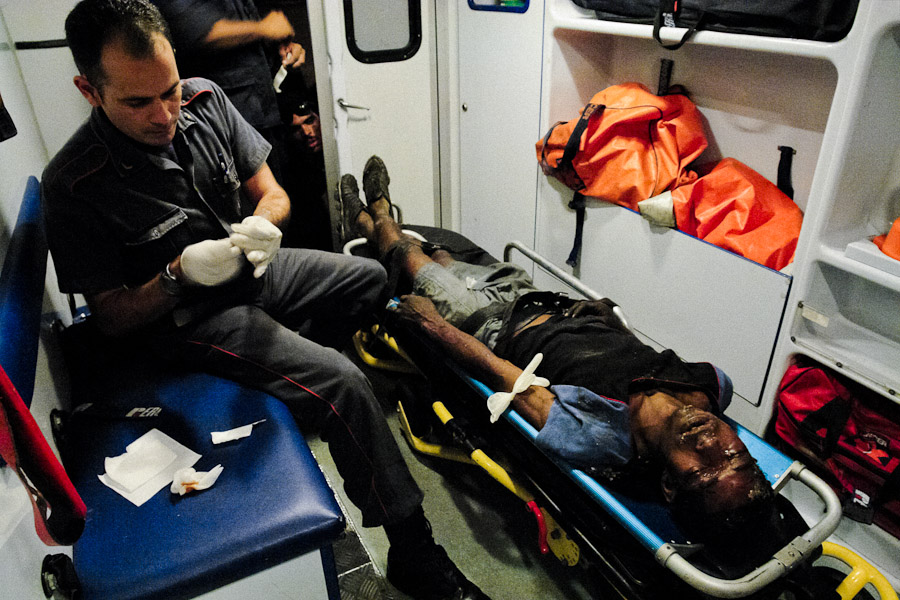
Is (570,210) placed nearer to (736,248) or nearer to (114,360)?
(736,248)

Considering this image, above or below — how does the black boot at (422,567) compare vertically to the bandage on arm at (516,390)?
below

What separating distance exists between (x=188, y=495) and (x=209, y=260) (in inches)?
23.5

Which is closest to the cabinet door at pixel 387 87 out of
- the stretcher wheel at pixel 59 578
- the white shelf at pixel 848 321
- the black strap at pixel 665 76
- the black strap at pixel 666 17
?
the black strap at pixel 665 76

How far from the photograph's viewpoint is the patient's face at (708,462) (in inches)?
53.7

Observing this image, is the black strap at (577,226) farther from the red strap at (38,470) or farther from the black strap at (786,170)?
the red strap at (38,470)

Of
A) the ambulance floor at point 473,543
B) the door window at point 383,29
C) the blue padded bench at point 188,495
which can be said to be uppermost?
the door window at point 383,29

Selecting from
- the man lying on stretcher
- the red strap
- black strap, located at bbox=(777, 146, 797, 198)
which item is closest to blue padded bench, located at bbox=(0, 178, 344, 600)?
the red strap

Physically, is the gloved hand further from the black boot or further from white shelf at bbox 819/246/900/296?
white shelf at bbox 819/246/900/296

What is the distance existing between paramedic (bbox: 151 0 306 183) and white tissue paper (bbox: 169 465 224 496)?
1794mm

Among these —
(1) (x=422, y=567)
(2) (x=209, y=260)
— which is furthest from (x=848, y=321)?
(2) (x=209, y=260)

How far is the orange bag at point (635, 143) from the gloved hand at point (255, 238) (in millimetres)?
1412

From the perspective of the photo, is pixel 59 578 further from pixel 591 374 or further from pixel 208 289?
pixel 591 374

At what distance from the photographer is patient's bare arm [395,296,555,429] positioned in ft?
5.53

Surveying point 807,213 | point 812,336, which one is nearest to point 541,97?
point 807,213
